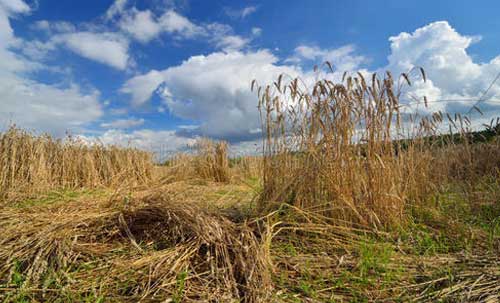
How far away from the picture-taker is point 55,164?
519 centimetres

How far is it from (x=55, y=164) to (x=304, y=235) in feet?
16.9

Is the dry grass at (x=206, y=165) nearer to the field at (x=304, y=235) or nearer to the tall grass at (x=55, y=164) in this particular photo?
the tall grass at (x=55, y=164)

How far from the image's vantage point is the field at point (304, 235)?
1.32m

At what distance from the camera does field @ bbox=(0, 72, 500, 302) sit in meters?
1.32

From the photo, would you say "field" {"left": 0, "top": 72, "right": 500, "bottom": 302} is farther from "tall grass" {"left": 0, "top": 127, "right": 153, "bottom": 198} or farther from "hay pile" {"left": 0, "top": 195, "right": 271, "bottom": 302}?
"tall grass" {"left": 0, "top": 127, "right": 153, "bottom": 198}

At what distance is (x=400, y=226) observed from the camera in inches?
80.6

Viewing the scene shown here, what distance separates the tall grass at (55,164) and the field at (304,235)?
148 centimetres

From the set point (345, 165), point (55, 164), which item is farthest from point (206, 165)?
point (345, 165)

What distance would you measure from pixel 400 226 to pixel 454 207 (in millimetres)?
1128

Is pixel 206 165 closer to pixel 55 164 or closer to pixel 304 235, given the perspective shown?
pixel 55 164

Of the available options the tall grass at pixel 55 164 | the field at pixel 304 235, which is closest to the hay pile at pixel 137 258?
the field at pixel 304 235

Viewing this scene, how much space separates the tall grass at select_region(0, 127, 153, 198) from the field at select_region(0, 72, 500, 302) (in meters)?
1.48

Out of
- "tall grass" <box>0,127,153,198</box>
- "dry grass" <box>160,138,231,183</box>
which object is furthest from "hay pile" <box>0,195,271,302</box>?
"dry grass" <box>160,138,231,183</box>

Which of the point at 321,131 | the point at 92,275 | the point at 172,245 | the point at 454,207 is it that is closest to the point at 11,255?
the point at 92,275
